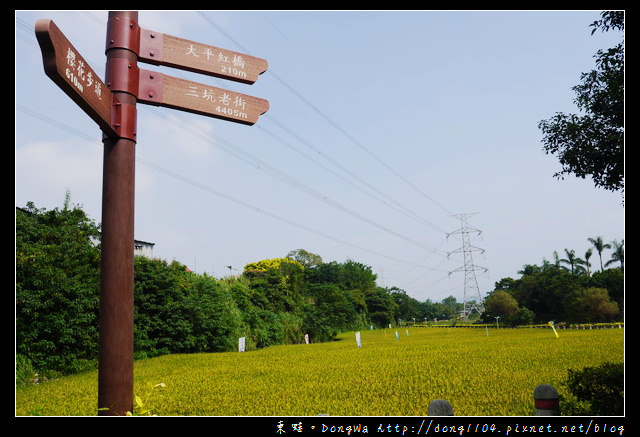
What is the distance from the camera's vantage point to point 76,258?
16.6 metres

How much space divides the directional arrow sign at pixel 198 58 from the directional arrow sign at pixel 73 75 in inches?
22.4

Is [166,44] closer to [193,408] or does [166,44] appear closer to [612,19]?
[612,19]

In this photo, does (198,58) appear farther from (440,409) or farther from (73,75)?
(440,409)

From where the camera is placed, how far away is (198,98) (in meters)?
4.06

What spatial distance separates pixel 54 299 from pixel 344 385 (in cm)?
931

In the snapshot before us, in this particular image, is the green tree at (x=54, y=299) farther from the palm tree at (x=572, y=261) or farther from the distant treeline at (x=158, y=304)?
the palm tree at (x=572, y=261)

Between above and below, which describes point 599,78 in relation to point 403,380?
above

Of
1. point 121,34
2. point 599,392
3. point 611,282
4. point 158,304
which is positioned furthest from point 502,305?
point 121,34

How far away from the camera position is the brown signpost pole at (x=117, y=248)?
3496mm

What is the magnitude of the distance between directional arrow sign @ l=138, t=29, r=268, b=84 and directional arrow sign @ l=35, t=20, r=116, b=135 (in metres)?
0.57

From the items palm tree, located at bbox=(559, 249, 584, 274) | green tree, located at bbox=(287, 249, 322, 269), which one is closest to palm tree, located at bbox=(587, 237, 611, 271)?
palm tree, located at bbox=(559, 249, 584, 274)

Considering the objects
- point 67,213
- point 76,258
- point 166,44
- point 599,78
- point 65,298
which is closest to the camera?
point 166,44
